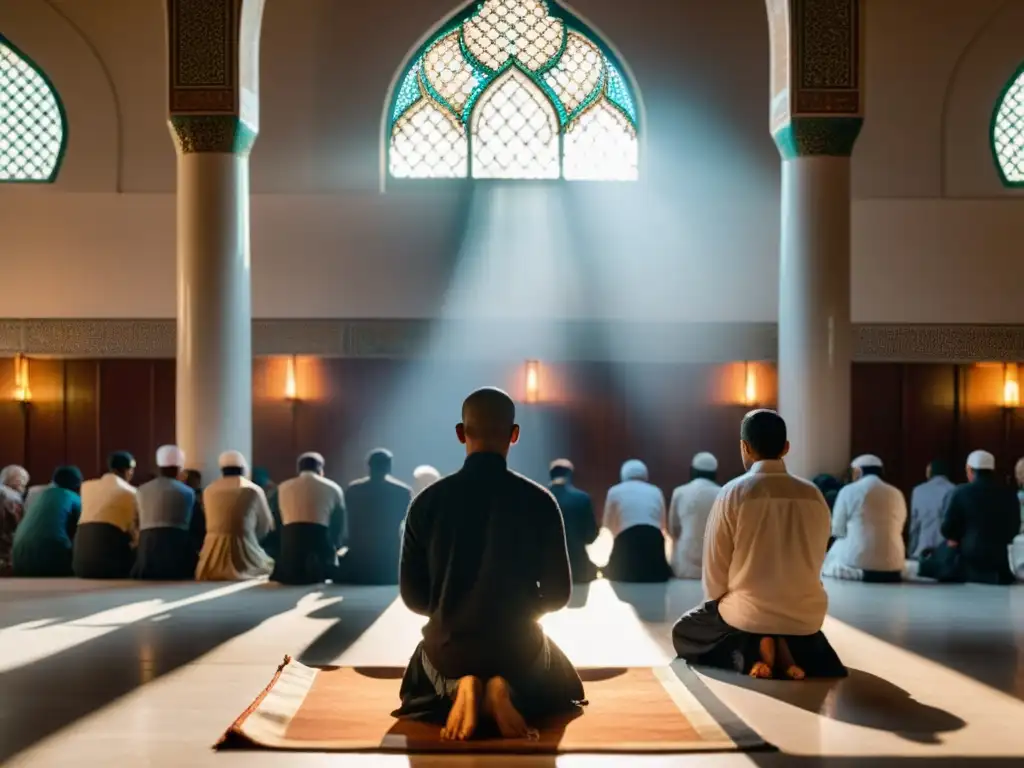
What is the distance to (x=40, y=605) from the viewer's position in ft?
22.1

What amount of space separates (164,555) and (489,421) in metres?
4.86

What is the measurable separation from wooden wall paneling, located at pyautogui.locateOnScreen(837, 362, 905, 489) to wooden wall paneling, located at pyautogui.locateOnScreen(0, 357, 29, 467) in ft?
25.5

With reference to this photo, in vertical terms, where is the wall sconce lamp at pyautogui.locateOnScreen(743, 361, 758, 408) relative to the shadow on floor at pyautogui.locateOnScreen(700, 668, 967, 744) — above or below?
above

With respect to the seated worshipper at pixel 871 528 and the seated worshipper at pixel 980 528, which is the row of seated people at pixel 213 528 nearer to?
the seated worshipper at pixel 871 528

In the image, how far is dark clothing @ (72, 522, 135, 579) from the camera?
8.03 meters

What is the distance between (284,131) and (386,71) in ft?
3.63

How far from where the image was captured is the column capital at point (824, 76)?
9.03 m

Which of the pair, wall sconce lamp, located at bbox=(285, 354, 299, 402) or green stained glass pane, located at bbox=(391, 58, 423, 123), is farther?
green stained glass pane, located at bbox=(391, 58, 423, 123)

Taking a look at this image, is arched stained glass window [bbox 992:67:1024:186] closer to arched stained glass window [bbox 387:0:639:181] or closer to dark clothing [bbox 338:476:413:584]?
arched stained glass window [bbox 387:0:639:181]

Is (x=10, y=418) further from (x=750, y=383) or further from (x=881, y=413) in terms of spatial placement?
(x=881, y=413)

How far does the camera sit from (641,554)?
7.95 meters

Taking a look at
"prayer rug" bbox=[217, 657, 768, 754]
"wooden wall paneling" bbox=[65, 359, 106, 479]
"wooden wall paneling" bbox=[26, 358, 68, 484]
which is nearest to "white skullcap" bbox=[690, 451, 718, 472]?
"prayer rug" bbox=[217, 657, 768, 754]

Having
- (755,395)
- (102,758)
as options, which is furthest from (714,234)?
(102,758)

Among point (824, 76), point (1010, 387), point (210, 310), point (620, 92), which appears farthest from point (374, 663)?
point (1010, 387)
